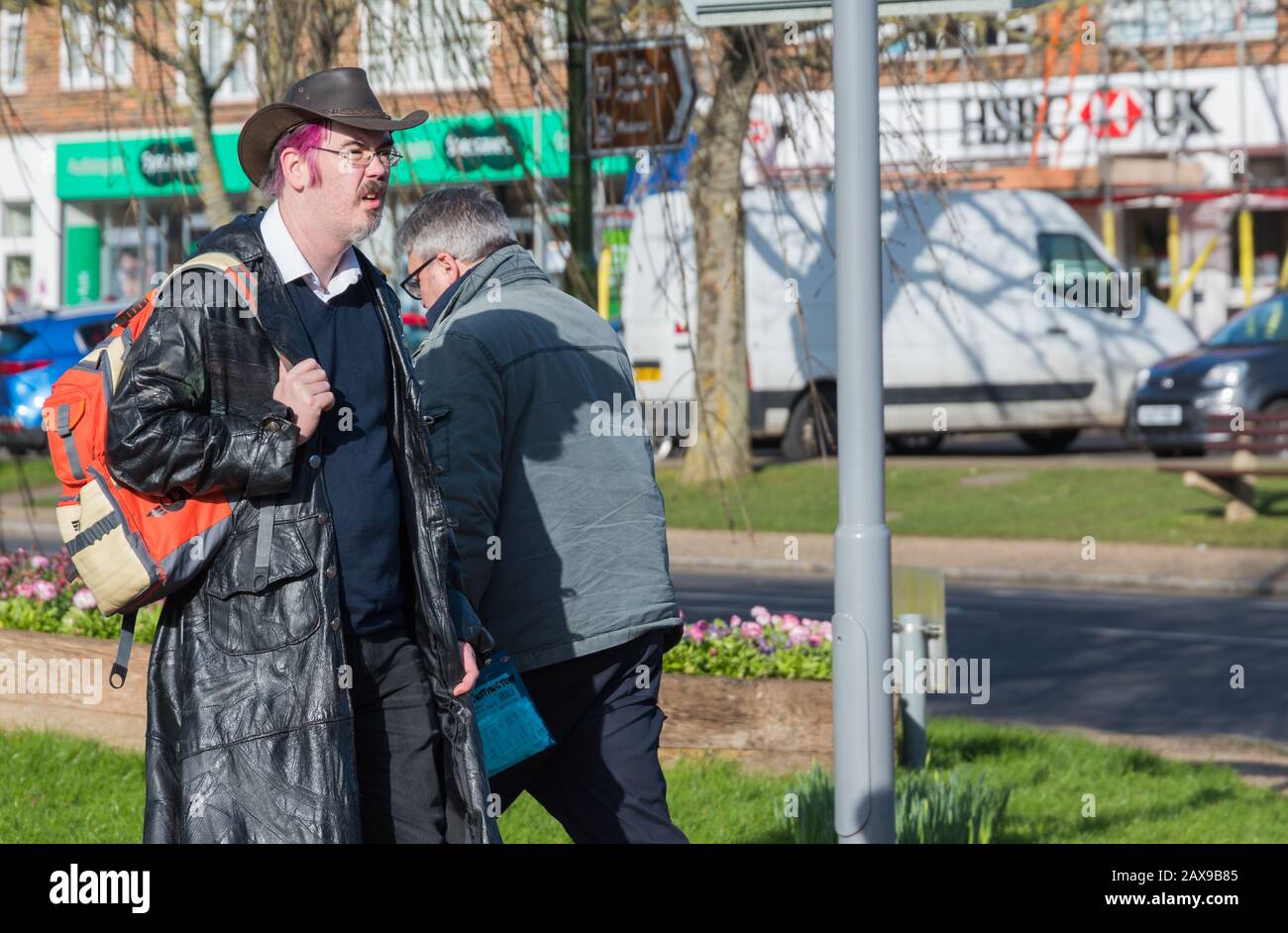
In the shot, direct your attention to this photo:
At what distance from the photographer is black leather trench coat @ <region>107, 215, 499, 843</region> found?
3.06m

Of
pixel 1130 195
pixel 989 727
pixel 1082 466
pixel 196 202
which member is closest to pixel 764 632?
pixel 989 727

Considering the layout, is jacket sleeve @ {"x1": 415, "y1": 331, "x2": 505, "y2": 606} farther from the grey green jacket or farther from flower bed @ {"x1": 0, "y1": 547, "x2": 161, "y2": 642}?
flower bed @ {"x1": 0, "y1": 547, "x2": 161, "y2": 642}

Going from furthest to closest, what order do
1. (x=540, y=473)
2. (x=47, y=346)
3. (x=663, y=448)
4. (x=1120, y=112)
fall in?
1. (x=1120, y=112)
2. (x=663, y=448)
3. (x=47, y=346)
4. (x=540, y=473)

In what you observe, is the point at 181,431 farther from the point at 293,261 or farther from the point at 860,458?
the point at 860,458

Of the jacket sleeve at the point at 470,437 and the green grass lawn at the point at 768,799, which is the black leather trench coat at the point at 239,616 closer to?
the jacket sleeve at the point at 470,437

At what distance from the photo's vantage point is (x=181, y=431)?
302 cm

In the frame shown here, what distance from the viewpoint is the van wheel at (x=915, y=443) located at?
72.4 ft

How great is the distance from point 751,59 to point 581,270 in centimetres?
89

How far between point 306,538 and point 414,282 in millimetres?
1234

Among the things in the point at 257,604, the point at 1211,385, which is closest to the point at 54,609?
the point at 257,604

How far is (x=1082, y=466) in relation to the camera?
1903 centimetres

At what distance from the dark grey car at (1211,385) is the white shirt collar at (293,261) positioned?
45.2ft

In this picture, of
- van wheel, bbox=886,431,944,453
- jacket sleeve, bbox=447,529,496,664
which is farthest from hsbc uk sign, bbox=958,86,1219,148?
jacket sleeve, bbox=447,529,496,664
